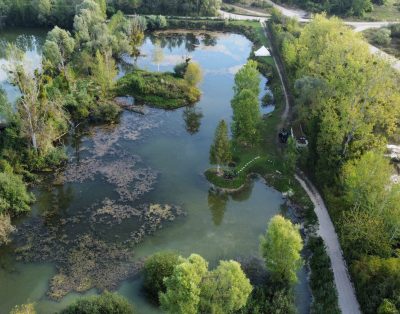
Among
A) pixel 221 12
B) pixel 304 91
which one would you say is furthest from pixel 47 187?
pixel 221 12

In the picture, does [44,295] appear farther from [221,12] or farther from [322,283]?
[221,12]

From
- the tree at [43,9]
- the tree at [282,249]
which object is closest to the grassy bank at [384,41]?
the tree at [282,249]

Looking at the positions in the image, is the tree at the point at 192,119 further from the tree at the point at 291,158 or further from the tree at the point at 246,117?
the tree at the point at 291,158

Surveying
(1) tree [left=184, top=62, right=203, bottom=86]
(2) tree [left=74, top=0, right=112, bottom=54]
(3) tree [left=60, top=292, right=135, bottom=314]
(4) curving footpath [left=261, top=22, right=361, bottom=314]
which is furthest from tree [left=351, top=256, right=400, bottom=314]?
(2) tree [left=74, top=0, right=112, bottom=54]

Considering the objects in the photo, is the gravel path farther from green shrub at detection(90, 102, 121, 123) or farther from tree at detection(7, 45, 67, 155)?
tree at detection(7, 45, 67, 155)

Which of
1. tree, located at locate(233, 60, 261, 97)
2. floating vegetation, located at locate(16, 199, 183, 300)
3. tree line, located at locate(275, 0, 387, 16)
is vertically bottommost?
floating vegetation, located at locate(16, 199, 183, 300)

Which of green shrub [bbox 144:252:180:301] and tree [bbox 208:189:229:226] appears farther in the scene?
tree [bbox 208:189:229:226]
